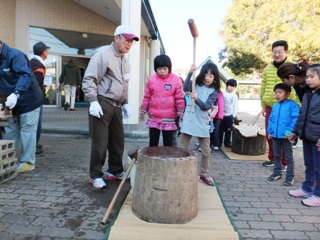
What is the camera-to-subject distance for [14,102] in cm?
373

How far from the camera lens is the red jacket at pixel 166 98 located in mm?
3935

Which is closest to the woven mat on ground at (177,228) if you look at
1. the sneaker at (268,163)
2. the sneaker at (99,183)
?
the sneaker at (99,183)

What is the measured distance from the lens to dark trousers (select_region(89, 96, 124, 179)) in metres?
3.54

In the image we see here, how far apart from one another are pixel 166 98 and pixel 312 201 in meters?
2.11

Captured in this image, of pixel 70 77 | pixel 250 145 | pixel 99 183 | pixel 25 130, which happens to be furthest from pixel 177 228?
pixel 70 77

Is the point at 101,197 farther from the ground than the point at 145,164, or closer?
closer

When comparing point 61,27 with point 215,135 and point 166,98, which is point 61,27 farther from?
point 166,98

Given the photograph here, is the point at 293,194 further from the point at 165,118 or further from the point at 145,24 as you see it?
the point at 145,24

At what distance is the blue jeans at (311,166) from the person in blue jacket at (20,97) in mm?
3606

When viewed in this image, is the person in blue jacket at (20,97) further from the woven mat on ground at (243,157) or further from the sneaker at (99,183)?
the woven mat on ground at (243,157)

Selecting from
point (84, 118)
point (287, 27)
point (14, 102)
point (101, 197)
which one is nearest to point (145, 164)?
point (101, 197)

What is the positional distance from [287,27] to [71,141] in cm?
1369

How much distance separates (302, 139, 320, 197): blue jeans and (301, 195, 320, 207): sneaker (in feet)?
0.19

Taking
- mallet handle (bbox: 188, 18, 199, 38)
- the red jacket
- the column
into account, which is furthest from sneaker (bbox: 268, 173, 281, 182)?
the column
